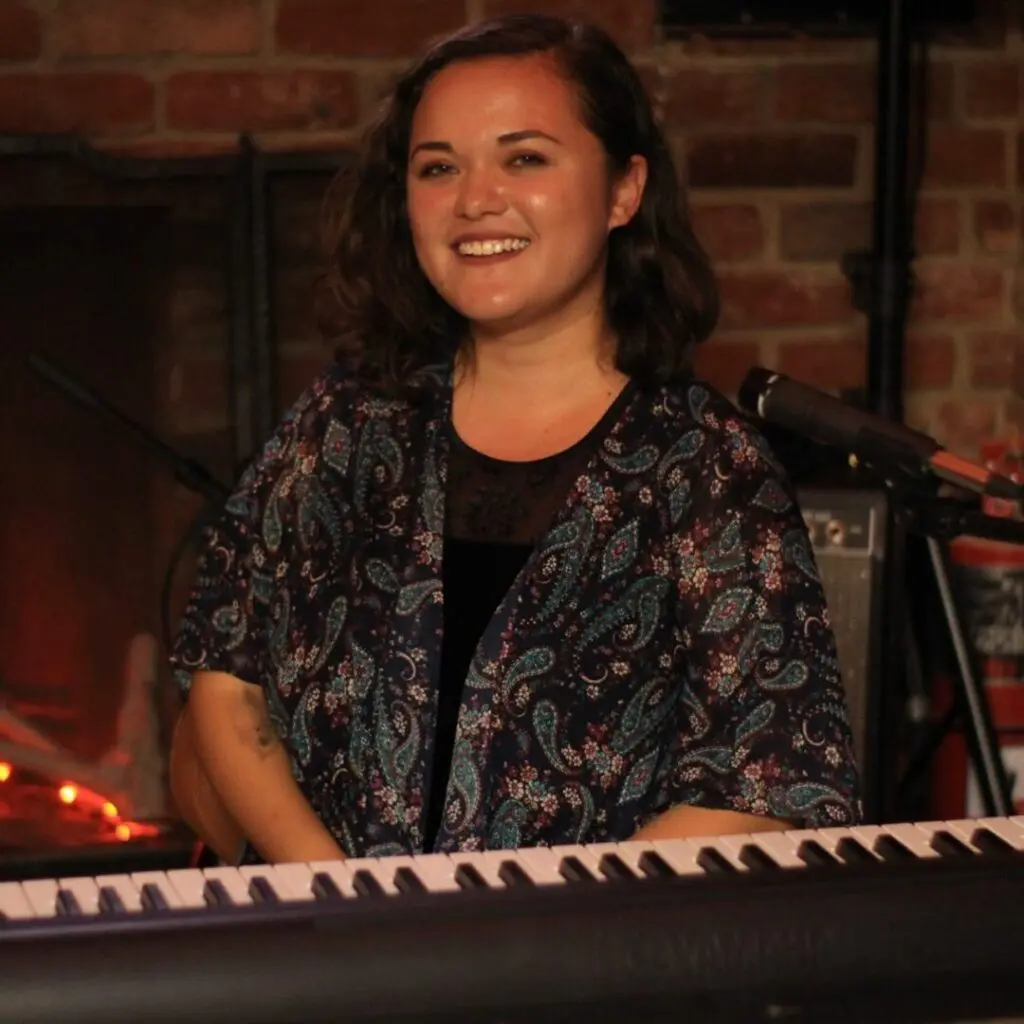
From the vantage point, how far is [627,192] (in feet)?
5.35

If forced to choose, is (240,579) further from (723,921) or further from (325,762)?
(723,921)

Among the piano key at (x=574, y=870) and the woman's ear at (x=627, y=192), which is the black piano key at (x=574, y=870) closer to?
the piano key at (x=574, y=870)

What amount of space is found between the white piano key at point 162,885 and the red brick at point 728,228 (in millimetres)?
1698

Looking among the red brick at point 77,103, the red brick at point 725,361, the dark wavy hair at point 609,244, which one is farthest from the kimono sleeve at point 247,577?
the red brick at point 725,361

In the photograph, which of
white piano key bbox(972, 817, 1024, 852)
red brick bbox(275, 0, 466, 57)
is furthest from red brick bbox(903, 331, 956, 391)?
white piano key bbox(972, 817, 1024, 852)

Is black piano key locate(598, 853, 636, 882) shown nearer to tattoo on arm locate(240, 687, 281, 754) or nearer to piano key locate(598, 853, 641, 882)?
piano key locate(598, 853, 641, 882)

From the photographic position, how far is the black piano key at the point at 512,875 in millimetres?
924

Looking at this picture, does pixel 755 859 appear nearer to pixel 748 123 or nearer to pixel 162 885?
pixel 162 885

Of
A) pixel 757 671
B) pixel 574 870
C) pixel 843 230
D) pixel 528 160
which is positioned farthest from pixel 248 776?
pixel 843 230

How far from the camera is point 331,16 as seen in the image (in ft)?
7.88

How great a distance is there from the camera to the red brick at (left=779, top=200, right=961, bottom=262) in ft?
8.35

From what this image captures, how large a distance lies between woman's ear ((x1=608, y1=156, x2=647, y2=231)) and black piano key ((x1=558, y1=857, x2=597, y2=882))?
77 cm

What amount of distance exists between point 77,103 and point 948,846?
1.73m

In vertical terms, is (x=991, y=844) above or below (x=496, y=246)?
below
